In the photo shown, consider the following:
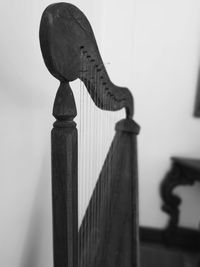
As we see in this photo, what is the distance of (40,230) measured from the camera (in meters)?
0.60

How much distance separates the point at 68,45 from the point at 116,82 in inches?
48.3

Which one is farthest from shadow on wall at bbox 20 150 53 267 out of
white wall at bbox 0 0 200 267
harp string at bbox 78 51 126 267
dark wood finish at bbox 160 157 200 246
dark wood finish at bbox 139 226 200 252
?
dark wood finish at bbox 139 226 200 252

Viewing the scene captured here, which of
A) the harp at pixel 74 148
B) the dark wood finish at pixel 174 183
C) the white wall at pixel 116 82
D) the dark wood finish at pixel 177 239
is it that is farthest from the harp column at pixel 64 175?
the dark wood finish at pixel 177 239

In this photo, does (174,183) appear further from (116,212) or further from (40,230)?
(40,230)

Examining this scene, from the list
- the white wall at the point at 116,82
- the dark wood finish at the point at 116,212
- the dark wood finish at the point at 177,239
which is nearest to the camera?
the white wall at the point at 116,82

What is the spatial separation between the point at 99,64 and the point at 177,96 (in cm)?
139

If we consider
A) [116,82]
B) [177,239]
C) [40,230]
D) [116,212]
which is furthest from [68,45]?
[177,239]

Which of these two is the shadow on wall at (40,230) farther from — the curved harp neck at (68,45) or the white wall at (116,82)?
the curved harp neck at (68,45)

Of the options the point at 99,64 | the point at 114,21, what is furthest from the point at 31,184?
the point at 114,21

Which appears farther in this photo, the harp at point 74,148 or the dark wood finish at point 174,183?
the dark wood finish at point 174,183

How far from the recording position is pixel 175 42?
1.70 m

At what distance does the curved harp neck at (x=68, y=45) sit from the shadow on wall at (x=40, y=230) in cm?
26

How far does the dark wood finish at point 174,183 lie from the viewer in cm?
167

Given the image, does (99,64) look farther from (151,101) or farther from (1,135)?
(151,101)
